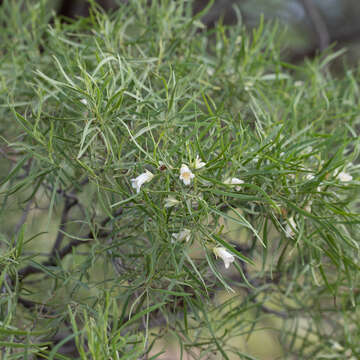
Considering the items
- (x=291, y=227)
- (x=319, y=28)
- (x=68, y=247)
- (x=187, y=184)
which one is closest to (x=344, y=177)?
(x=291, y=227)

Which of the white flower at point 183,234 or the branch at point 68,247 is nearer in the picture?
the white flower at point 183,234

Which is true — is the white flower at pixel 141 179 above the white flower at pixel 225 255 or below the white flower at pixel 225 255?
above

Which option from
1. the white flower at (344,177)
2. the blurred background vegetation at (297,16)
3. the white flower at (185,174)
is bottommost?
the blurred background vegetation at (297,16)

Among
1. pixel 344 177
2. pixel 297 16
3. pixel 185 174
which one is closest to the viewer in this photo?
pixel 185 174

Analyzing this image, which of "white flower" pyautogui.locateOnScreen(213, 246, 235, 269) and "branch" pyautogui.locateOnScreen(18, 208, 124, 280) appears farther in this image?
"branch" pyautogui.locateOnScreen(18, 208, 124, 280)

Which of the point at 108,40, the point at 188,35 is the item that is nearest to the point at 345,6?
the point at 188,35

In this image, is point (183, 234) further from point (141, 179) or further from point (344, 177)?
point (344, 177)

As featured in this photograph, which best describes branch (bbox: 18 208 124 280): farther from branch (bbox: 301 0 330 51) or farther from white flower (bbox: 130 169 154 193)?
branch (bbox: 301 0 330 51)

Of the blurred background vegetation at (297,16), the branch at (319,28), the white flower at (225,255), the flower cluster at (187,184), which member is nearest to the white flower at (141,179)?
the flower cluster at (187,184)

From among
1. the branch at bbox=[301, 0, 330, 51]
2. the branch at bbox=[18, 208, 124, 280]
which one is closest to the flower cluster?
the branch at bbox=[18, 208, 124, 280]

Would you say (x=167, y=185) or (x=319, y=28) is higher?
(x=167, y=185)

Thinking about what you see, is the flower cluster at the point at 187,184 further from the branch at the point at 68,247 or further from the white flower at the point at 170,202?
the branch at the point at 68,247

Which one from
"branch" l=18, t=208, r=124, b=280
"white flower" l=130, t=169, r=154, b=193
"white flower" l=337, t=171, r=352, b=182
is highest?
"white flower" l=130, t=169, r=154, b=193

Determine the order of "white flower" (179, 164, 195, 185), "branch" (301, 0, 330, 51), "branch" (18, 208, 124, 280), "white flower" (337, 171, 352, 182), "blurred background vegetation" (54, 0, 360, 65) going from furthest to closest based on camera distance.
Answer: "blurred background vegetation" (54, 0, 360, 65), "branch" (301, 0, 330, 51), "branch" (18, 208, 124, 280), "white flower" (337, 171, 352, 182), "white flower" (179, 164, 195, 185)
